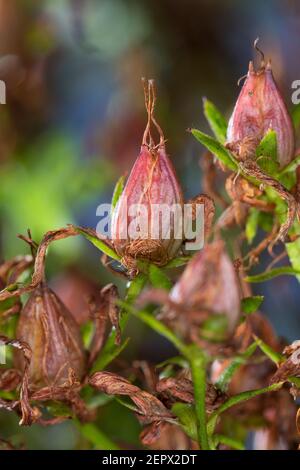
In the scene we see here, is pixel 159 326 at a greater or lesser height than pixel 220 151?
lesser

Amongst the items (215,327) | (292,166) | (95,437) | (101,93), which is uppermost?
(101,93)

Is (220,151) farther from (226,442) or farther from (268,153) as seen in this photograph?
(226,442)

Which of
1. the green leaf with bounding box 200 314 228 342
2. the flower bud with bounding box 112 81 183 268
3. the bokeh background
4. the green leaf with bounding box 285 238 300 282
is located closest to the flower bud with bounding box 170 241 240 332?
the green leaf with bounding box 200 314 228 342

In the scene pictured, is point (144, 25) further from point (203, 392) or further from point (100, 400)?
point (203, 392)

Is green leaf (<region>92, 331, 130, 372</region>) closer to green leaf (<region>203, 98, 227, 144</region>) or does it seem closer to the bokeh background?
green leaf (<region>203, 98, 227, 144</region>)

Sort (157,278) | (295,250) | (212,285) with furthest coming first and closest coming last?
(295,250)
(157,278)
(212,285)

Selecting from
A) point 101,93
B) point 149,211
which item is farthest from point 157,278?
point 101,93

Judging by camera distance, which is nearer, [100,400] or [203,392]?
[203,392]
